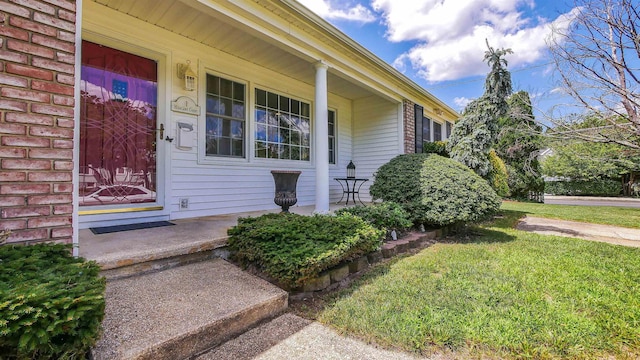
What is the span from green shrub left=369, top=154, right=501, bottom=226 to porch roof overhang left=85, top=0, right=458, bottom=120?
202cm

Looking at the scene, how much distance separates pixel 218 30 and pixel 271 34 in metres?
0.86

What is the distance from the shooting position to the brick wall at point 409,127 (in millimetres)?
6742

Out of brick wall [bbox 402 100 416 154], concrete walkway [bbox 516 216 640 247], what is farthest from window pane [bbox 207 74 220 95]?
concrete walkway [bbox 516 216 640 247]

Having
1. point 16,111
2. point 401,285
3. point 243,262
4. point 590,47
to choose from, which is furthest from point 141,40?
point 590,47

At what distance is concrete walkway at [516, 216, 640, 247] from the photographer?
4.59 metres

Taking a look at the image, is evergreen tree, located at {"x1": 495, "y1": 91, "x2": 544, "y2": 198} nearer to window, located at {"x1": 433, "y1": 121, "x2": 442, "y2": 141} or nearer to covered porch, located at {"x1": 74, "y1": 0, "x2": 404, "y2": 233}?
window, located at {"x1": 433, "y1": 121, "x2": 442, "y2": 141}

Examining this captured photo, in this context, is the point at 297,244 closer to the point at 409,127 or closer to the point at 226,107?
the point at 226,107

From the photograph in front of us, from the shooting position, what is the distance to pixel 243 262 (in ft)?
8.79

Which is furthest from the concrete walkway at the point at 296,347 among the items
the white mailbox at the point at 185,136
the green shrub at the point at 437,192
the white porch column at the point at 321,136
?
the white mailbox at the point at 185,136

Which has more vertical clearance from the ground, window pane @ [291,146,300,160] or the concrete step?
window pane @ [291,146,300,160]

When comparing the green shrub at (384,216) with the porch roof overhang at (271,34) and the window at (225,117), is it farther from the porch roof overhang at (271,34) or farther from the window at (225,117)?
the porch roof overhang at (271,34)

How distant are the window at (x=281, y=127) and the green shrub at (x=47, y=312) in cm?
397

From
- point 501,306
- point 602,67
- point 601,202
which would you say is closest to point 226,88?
point 501,306

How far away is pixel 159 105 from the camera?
3.83 m
